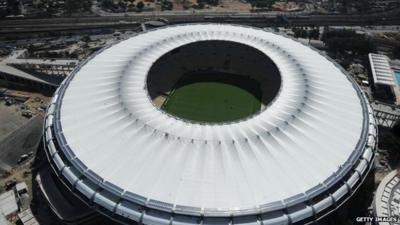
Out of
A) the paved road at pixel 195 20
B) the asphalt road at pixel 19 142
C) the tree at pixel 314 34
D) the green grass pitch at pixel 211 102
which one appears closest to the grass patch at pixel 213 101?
the green grass pitch at pixel 211 102

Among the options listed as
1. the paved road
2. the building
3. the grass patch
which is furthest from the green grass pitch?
the paved road

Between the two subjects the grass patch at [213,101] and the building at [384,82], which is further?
the building at [384,82]

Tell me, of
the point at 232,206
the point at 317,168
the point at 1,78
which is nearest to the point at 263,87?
the point at 317,168

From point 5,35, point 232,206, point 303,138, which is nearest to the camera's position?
point 232,206

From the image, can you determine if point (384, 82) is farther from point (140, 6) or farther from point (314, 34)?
point (140, 6)

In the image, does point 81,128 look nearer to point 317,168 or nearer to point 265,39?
point 317,168
